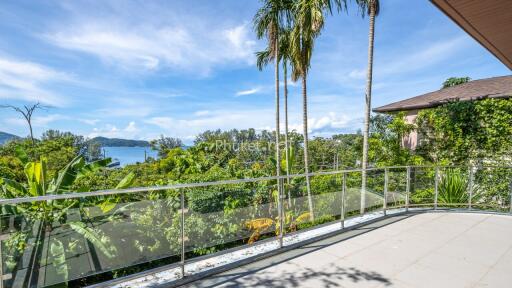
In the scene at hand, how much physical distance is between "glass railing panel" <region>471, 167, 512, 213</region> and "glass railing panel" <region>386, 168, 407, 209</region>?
6.35 feet

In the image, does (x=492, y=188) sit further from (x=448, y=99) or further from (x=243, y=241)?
(x=243, y=241)

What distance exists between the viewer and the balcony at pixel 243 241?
242 centimetres

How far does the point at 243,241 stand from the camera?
3.66 m

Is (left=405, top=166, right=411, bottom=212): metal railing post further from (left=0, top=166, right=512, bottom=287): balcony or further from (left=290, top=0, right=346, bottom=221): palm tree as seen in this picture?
(left=290, top=0, right=346, bottom=221): palm tree

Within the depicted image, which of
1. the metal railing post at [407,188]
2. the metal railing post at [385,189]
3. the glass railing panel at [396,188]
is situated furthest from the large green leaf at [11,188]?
the metal railing post at [407,188]

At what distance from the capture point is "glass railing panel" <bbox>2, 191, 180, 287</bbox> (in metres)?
2.30

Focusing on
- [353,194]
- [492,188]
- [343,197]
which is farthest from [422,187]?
[343,197]

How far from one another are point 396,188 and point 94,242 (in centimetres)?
575

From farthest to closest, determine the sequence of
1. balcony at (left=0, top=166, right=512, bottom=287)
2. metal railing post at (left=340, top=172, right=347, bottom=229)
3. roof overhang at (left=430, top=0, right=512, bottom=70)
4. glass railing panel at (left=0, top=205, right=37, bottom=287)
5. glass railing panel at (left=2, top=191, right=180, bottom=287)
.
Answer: metal railing post at (left=340, top=172, right=347, bottom=229), balcony at (left=0, top=166, right=512, bottom=287), glass railing panel at (left=2, top=191, right=180, bottom=287), glass railing panel at (left=0, top=205, right=37, bottom=287), roof overhang at (left=430, top=0, right=512, bottom=70)

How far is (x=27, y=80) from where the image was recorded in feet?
57.8

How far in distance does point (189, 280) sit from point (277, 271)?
3.36ft

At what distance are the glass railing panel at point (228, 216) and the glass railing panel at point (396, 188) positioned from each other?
126 inches

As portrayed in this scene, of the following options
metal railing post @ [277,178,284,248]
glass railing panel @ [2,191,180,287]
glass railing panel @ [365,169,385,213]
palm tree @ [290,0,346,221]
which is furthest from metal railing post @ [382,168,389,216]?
glass railing panel @ [2,191,180,287]

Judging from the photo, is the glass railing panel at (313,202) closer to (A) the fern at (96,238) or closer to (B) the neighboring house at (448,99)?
(A) the fern at (96,238)
